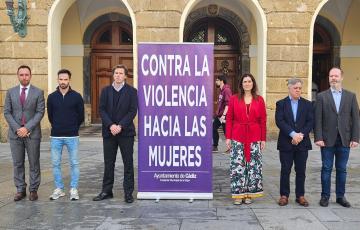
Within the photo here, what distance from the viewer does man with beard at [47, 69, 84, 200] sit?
5.75m

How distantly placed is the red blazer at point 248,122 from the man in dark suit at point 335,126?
28.1 inches

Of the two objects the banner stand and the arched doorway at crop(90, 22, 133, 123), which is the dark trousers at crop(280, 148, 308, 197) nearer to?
the banner stand

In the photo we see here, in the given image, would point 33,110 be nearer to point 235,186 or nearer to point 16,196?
point 16,196

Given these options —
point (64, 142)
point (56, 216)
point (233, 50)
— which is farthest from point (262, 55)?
point (56, 216)

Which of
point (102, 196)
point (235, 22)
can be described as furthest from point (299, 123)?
point (235, 22)

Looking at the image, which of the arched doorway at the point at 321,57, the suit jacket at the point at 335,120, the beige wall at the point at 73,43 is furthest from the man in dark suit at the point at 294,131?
the beige wall at the point at 73,43

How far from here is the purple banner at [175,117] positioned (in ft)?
19.1

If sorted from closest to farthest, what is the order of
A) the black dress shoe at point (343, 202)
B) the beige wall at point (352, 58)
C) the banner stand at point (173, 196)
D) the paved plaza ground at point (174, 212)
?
1. the paved plaza ground at point (174, 212)
2. the black dress shoe at point (343, 202)
3. the banner stand at point (173, 196)
4. the beige wall at point (352, 58)

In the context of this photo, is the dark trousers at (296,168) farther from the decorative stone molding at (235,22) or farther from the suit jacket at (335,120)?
the decorative stone molding at (235,22)

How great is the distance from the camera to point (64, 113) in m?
5.75

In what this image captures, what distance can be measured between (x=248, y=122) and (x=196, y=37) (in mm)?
9305

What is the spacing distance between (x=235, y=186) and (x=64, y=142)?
2.33m

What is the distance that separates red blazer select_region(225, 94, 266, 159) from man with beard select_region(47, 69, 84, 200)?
81.6 inches

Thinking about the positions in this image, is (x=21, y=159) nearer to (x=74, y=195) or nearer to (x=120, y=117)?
(x=74, y=195)
